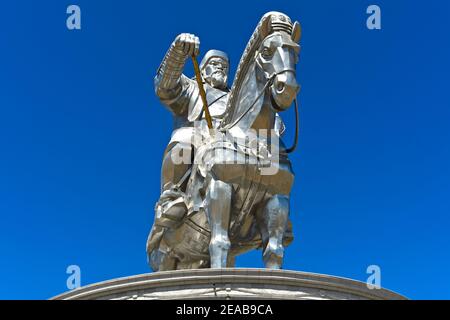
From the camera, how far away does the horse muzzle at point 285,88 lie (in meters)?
11.6

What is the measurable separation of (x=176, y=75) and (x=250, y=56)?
1.40 meters

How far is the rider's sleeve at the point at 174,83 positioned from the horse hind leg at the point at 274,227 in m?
2.58

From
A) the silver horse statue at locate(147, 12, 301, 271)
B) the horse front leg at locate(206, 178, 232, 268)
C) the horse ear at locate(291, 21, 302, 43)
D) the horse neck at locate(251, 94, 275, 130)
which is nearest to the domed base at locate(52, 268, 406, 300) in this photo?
the silver horse statue at locate(147, 12, 301, 271)

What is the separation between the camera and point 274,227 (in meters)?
11.6

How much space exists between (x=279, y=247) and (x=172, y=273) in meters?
2.14

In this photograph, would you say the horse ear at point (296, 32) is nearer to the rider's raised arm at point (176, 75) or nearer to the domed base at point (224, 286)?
the rider's raised arm at point (176, 75)

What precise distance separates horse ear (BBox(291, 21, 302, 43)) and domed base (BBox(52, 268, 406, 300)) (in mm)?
3606

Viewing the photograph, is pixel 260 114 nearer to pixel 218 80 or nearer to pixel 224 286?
pixel 218 80

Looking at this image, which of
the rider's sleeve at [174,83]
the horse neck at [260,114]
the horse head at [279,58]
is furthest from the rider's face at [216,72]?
the horse neck at [260,114]

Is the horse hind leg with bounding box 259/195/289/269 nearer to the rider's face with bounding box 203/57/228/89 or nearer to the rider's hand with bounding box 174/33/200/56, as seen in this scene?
the rider's hand with bounding box 174/33/200/56

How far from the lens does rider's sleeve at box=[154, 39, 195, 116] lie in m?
12.9
